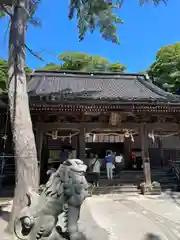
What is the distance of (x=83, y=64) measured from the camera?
30.0 meters

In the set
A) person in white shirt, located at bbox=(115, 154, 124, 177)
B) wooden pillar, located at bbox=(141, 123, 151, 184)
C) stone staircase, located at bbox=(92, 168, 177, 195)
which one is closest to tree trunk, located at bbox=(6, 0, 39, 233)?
stone staircase, located at bbox=(92, 168, 177, 195)

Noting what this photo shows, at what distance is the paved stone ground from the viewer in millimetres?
4414

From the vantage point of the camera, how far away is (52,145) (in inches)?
565

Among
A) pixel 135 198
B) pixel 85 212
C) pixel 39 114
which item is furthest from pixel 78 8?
pixel 135 198

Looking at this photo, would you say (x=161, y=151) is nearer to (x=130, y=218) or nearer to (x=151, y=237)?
(x=130, y=218)

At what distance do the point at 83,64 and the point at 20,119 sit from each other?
26.1m

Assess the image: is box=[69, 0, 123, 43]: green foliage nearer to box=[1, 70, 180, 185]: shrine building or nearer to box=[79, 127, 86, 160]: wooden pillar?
box=[1, 70, 180, 185]: shrine building

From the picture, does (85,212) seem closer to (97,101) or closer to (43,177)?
(97,101)

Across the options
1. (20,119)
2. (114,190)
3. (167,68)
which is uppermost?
(167,68)

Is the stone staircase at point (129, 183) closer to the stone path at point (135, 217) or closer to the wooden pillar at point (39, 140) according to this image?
the stone path at point (135, 217)

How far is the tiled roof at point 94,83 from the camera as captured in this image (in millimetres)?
12341

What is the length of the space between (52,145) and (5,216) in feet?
28.0

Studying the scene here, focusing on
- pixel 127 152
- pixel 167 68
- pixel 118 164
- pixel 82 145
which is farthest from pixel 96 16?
pixel 167 68

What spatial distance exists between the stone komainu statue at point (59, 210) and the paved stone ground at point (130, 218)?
1.36ft
